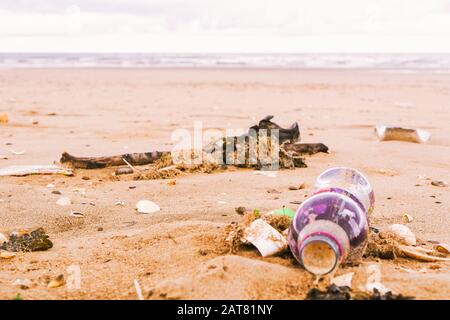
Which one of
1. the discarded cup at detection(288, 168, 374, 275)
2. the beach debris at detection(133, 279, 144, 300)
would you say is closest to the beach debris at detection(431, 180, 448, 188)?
the discarded cup at detection(288, 168, 374, 275)

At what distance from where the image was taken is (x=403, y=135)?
599 cm

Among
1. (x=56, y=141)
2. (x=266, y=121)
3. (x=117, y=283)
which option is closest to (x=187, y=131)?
(x=56, y=141)

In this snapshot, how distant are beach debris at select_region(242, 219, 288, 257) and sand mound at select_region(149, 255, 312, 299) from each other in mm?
130

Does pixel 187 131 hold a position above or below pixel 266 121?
below

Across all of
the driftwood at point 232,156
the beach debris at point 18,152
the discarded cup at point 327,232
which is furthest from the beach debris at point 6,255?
the beach debris at point 18,152

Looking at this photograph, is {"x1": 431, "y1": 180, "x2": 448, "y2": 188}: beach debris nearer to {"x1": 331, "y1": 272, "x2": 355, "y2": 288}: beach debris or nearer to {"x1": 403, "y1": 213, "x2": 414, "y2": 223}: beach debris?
{"x1": 403, "y1": 213, "x2": 414, "y2": 223}: beach debris

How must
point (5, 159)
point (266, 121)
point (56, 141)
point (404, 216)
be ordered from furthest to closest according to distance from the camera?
point (56, 141) < point (5, 159) < point (266, 121) < point (404, 216)

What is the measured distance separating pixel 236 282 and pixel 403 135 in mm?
4532

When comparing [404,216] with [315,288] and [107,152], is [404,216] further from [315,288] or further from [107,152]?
[107,152]

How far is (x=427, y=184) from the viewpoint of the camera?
4098mm

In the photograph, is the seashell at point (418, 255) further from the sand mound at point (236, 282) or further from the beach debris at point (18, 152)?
the beach debris at point (18, 152)

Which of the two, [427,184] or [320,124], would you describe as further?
[320,124]

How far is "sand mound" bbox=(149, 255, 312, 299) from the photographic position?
76.5 inches
